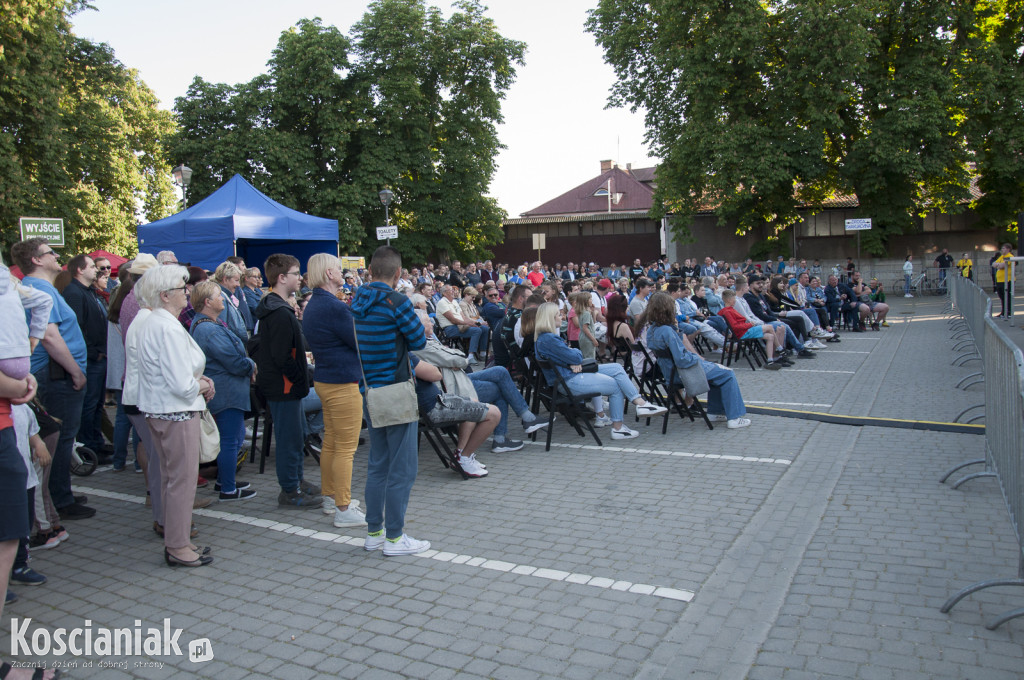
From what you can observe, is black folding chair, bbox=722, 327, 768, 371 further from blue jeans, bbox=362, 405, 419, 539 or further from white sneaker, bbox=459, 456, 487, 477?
blue jeans, bbox=362, 405, 419, 539

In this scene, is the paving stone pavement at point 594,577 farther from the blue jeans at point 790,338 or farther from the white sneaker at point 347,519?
the blue jeans at point 790,338

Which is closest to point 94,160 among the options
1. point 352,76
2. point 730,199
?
point 352,76

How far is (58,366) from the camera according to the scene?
5332 mm

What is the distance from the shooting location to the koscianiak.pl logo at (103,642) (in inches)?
140

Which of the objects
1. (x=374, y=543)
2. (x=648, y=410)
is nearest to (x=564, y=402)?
(x=648, y=410)

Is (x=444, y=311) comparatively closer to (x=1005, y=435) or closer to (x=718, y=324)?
(x=718, y=324)

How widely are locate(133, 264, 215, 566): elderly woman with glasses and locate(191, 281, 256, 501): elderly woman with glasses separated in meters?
1.13

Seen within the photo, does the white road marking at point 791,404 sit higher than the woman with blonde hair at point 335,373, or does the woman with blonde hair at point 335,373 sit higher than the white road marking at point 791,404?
the woman with blonde hair at point 335,373

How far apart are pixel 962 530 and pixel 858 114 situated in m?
31.0

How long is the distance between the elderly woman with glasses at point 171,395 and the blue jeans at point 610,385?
3816 millimetres

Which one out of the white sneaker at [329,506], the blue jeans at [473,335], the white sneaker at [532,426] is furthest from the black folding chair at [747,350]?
the white sneaker at [329,506]

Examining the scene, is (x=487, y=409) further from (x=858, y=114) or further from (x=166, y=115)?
(x=166, y=115)

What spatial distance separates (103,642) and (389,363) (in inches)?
79.1

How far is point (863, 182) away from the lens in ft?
103
